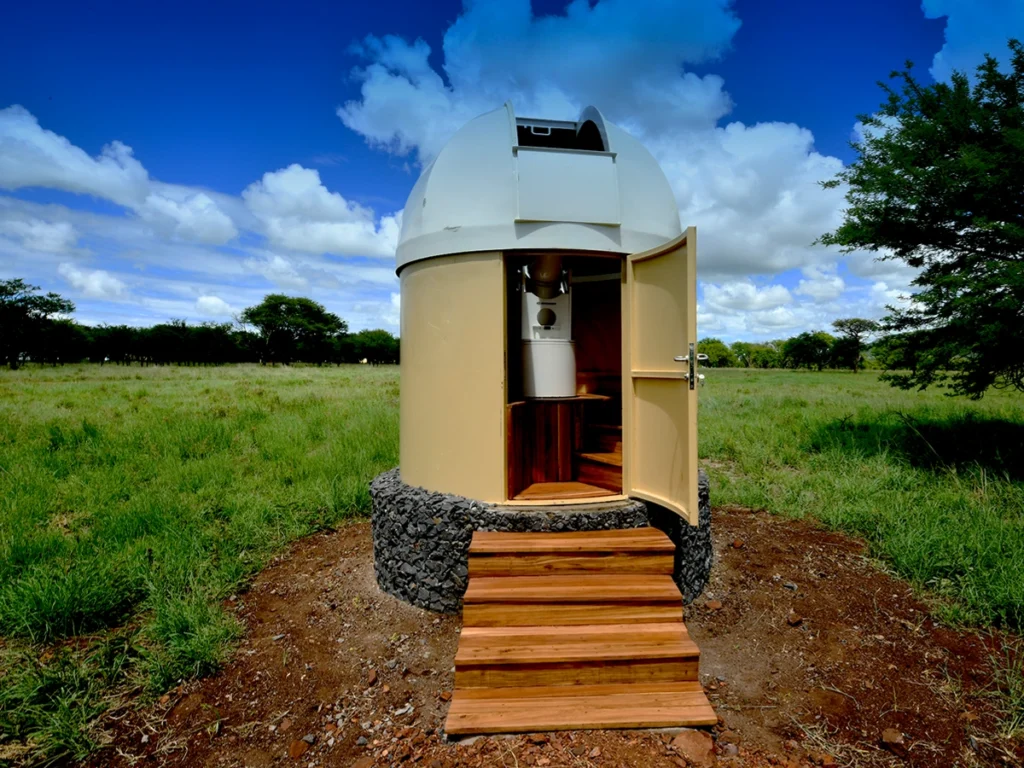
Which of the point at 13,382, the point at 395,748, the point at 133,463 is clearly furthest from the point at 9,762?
the point at 13,382

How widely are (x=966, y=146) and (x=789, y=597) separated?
643cm

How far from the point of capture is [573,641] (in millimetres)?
2992

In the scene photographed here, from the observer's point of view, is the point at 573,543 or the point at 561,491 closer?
the point at 573,543

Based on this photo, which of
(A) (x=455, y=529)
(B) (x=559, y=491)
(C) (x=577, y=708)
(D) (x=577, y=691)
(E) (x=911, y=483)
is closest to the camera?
(C) (x=577, y=708)

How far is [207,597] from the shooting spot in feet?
13.6

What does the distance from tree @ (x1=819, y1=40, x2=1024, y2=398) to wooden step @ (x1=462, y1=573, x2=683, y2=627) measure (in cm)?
598

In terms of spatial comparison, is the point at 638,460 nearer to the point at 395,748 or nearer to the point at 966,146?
the point at 395,748

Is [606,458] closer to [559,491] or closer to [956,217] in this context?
[559,491]

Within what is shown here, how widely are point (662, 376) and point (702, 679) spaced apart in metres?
1.94

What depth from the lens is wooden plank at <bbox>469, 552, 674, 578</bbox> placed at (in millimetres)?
3434

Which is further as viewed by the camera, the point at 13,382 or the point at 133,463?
the point at 13,382

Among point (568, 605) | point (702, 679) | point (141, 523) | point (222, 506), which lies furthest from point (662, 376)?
point (141, 523)

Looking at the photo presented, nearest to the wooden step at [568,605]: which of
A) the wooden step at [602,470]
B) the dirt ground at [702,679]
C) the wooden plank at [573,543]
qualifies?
the wooden plank at [573,543]

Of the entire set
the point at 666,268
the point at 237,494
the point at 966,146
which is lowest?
the point at 237,494
